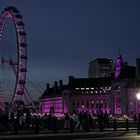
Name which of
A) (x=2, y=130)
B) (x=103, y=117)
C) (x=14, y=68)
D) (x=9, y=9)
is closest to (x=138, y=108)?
(x=14, y=68)

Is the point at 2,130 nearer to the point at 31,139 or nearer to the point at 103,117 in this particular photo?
the point at 31,139

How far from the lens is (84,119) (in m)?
49.6

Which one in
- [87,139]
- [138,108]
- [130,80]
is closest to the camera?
[87,139]

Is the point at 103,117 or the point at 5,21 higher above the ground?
the point at 5,21

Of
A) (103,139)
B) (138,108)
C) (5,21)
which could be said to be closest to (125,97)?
(138,108)

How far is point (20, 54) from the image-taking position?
7938cm

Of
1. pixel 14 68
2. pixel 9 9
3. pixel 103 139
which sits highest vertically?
pixel 9 9

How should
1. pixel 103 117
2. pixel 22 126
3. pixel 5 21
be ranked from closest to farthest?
1. pixel 22 126
2. pixel 103 117
3. pixel 5 21

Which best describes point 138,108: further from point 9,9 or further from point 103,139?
point 103,139

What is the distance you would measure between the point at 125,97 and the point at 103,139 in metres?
159

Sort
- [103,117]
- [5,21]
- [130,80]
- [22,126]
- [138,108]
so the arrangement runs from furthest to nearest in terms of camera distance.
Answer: [130,80] < [138,108] < [5,21] < [103,117] < [22,126]

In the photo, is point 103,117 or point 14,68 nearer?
point 103,117

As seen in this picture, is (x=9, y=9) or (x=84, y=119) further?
(x=9, y=9)

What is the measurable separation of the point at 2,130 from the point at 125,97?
152 metres
